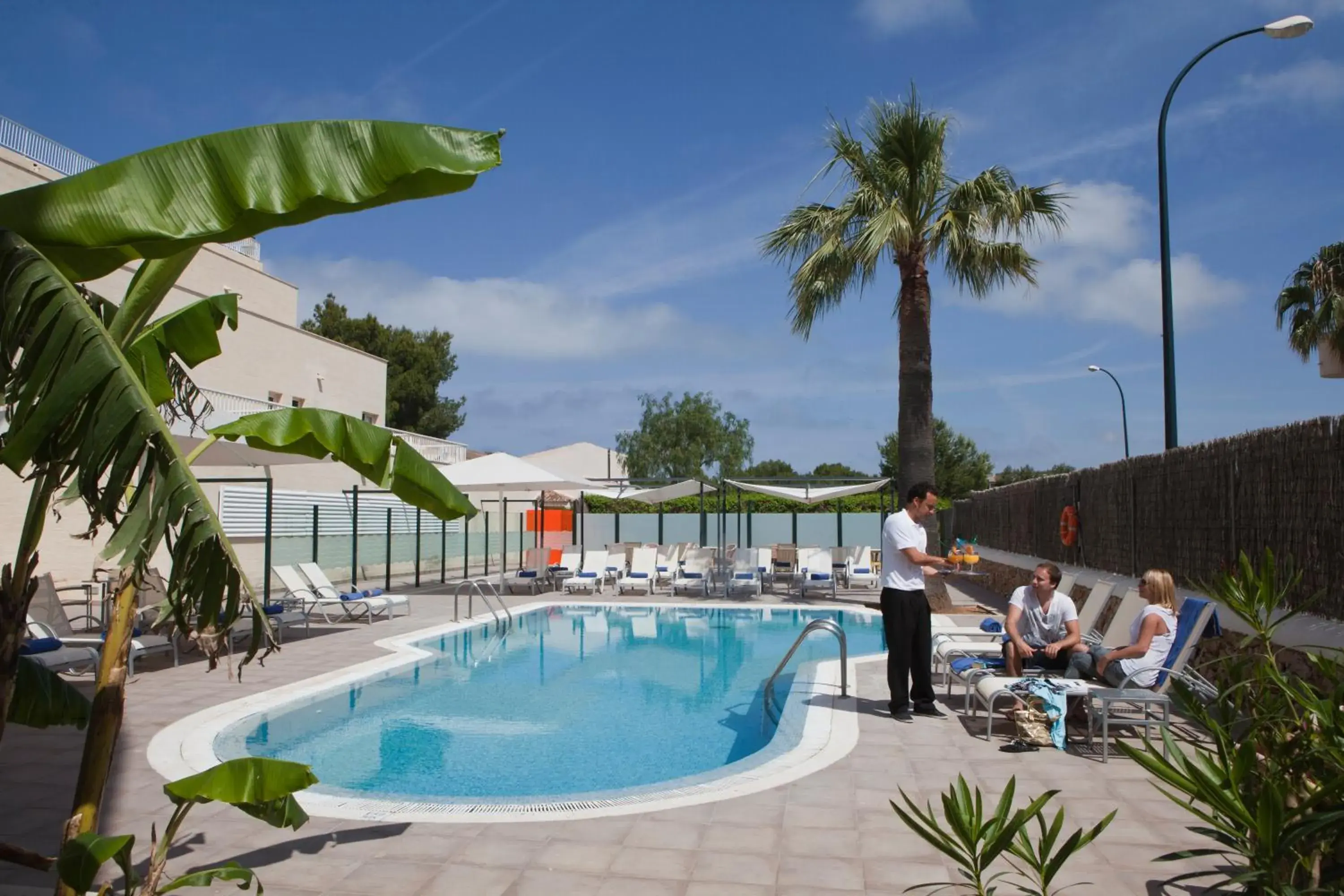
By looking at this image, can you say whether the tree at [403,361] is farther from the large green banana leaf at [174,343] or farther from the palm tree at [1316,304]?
the large green banana leaf at [174,343]

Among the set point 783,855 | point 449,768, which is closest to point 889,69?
point 449,768

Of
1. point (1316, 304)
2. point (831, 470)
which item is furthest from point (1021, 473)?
point (1316, 304)

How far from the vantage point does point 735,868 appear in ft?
14.1

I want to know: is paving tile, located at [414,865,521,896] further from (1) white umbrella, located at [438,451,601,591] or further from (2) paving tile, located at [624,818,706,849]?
(1) white umbrella, located at [438,451,601,591]

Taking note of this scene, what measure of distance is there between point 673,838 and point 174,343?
10.6 ft

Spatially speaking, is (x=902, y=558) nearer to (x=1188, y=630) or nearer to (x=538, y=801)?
(x=1188, y=630)

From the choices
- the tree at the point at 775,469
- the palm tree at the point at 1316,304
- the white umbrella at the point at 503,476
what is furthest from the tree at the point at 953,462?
the white umbrella at the point at 503,476

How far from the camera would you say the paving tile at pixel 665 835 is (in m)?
4.61

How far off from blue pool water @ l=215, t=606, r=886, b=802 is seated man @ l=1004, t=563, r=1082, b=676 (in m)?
2.23

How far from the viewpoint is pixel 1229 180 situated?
529 inches

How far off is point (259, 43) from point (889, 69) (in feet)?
32.9

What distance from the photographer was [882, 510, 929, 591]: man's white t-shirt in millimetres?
Result: 7320

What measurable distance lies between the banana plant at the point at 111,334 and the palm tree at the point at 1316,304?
774 inches

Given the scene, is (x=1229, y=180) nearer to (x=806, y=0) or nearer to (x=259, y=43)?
(x=806, y=0)
